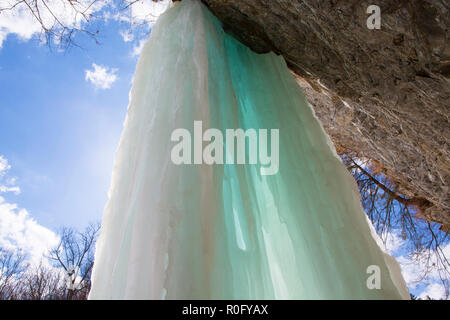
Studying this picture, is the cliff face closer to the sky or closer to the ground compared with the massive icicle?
closer to the sky

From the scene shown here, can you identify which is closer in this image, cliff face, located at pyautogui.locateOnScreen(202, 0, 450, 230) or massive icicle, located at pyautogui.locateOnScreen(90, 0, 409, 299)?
massive icicle, located at pyautogui.locateOnScreen(90, 0, 409, 299)

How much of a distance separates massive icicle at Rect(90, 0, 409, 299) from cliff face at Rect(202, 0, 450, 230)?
0.43 meters

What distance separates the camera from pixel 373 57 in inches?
68.8

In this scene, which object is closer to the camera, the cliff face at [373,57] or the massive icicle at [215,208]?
the massive icicle at [215,208]

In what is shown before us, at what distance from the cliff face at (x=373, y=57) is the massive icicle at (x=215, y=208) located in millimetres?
429

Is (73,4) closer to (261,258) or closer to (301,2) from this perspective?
(301,2)

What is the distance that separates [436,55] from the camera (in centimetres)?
152

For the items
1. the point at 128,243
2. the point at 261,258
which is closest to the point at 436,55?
the point at 261,258

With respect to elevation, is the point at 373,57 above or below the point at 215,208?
above

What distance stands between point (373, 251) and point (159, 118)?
93cm

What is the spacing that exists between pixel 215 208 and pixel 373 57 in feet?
4.74

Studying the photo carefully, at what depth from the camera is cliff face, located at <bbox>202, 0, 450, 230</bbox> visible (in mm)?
1464

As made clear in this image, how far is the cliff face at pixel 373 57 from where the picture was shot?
4.80 ft

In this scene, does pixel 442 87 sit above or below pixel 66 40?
below
